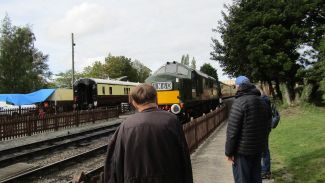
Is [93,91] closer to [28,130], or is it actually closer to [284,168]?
[28,130]

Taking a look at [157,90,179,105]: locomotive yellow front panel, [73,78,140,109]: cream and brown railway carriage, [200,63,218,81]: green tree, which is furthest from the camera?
[200,63,218,81]: green tree

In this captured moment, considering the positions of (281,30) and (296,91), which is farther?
(296,91)

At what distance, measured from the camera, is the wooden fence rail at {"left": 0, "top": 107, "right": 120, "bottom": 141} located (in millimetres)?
20688

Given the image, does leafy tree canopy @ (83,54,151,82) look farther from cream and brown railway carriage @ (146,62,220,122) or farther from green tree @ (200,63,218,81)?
cream and brown railway carriage @ (146,62,220,122)

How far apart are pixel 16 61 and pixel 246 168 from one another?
195 ft

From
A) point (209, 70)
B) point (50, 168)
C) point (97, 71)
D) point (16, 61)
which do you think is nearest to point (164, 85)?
point (50, 168)

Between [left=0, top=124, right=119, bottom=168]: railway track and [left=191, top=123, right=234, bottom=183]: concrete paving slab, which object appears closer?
[left=191, top=123, right=234, bottom=183]: concrete paving slab

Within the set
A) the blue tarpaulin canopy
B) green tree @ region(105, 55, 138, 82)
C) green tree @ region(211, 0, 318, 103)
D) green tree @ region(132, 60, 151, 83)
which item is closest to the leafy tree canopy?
green tree @ region(105, 55, 138, 82)

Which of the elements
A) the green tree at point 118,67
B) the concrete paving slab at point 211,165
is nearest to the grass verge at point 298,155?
the concrete paving slab at point 211,165

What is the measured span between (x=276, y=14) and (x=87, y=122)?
49.3ft

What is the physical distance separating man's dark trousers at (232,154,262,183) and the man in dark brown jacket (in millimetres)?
2403

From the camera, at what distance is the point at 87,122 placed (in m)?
29.3

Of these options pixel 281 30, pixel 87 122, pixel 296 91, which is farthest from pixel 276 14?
pixel 87 122

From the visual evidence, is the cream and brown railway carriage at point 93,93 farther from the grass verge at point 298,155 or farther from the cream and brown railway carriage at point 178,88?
the grass verge at point 298,155
